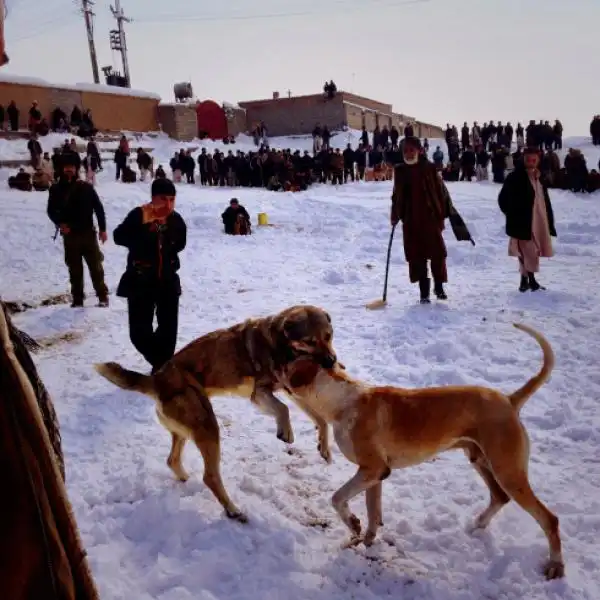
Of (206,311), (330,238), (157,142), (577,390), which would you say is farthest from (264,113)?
(577,390)

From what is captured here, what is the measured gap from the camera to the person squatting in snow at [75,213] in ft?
25.3

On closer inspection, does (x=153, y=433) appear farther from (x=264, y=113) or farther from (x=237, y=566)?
(x=264, y=113)

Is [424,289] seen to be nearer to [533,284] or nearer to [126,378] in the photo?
[533,284]

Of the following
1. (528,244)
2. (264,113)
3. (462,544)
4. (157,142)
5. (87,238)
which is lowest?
(462,544)

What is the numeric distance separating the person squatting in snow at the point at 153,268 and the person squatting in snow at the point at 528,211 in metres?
5.04

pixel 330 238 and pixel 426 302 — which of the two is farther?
pixel 330 238

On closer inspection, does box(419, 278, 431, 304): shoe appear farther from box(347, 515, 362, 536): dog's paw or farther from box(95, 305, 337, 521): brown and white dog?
box(347, 515, 362, 536): dog's paw

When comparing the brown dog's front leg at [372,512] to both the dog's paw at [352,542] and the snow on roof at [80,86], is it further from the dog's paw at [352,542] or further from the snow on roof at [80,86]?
the snow on roof at [80,86]

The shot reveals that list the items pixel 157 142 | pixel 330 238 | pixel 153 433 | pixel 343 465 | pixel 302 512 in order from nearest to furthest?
pixel 302 512 → pixel 343 465 → pixel 153 433 → pixel 330 238 → pixel 157 142

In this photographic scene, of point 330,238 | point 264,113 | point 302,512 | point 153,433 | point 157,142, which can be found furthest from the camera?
point 264,113

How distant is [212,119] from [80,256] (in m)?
34.6

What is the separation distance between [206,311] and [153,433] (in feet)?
13.1

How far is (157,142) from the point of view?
33594 mm

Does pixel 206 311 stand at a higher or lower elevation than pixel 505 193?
lower
